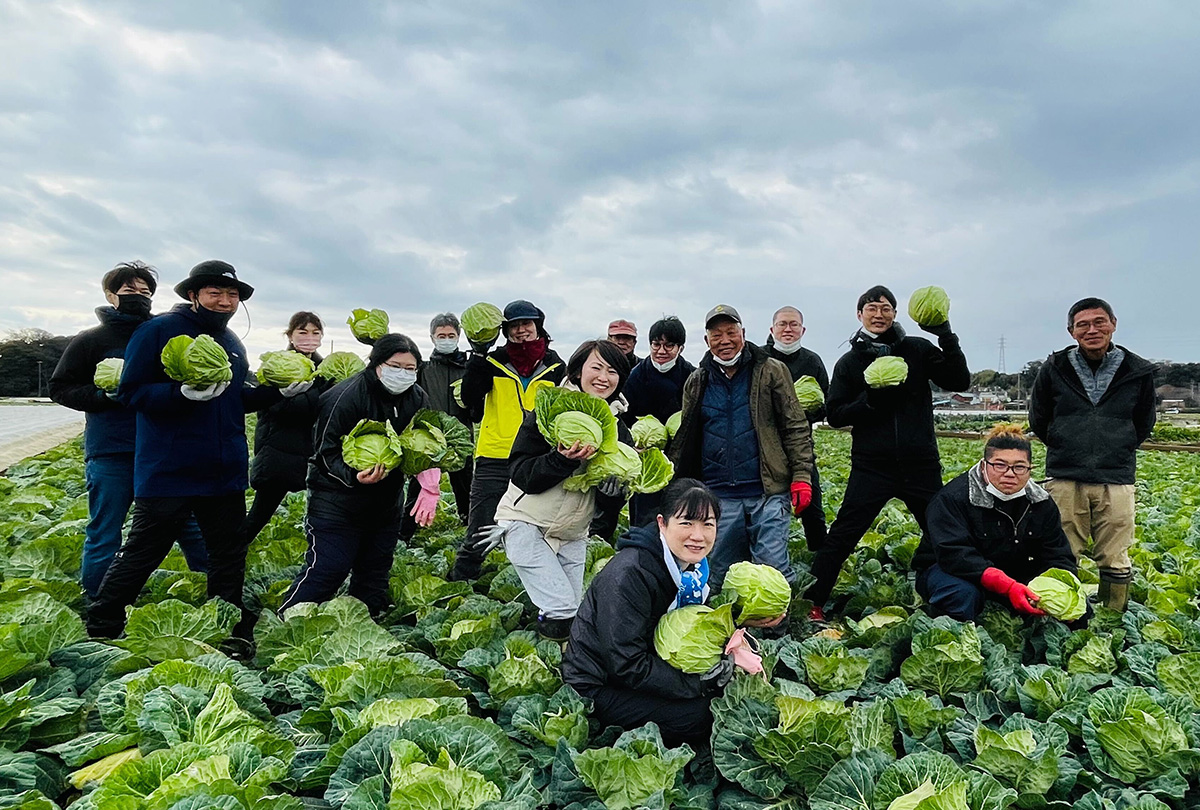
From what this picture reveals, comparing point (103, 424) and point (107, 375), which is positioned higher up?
point (107, 375)

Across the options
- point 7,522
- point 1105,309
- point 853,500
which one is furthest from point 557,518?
point 7,522

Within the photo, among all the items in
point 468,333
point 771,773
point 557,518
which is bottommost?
point 771,773

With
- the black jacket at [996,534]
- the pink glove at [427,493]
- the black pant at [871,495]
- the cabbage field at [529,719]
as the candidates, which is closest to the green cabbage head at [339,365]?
the pink glove at [427,493]

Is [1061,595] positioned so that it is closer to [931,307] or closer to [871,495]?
[871,495]

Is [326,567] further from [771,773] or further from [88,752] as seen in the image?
[771,773]

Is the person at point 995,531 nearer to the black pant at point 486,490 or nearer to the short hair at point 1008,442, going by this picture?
the short hair at point 1008,442

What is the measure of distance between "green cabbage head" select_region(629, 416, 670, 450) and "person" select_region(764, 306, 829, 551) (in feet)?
3.77

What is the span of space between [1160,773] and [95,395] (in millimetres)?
5874

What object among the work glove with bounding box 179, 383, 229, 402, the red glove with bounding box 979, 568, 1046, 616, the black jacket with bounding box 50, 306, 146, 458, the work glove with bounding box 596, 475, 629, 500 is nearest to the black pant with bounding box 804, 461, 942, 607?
the red glove with bounding box 979, 568, 1046, 616

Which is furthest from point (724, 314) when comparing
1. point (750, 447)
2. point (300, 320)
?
point (300, 320)

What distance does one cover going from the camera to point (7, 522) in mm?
6797

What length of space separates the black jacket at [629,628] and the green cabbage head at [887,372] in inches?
88.6

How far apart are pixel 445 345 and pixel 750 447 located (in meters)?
3.24

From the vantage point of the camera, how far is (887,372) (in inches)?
188
